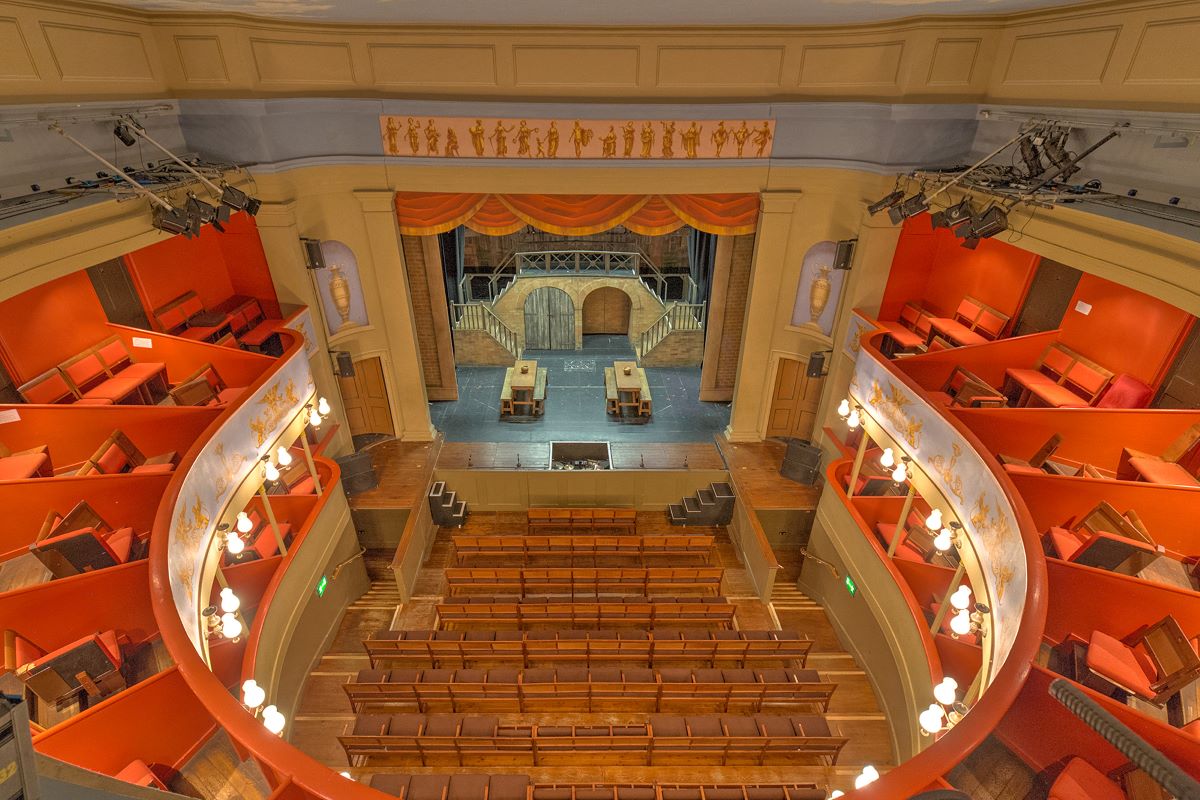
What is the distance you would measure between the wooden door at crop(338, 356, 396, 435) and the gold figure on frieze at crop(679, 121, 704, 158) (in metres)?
6.48

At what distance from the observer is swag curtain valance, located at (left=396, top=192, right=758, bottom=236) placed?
29.5ft

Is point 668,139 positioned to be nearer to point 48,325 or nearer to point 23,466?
point 48,325

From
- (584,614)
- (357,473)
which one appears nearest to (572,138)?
(357,473)

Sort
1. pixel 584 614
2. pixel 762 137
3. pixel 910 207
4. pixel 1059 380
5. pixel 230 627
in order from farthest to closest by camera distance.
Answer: pixel 762 137, pixel 584 614, pixel 1059 380, pixel 910 207, pixel 230 627

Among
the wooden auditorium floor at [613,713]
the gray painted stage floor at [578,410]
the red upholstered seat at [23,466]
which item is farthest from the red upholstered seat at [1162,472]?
the red upholstered seat at [23,466]

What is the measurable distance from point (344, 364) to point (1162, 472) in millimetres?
11073

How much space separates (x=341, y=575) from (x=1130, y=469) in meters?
10.5

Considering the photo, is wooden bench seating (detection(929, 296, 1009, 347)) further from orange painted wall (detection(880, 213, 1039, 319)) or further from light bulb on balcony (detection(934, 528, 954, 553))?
light bulb on balcony (detection(934, 528, 954, 553))

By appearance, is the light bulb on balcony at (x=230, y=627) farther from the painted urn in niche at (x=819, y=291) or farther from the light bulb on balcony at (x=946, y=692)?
the painted urn in niche at (x=819, y=291)

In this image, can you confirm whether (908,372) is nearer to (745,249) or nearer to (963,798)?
(745,249)

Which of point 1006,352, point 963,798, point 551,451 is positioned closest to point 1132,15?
point 1006,352

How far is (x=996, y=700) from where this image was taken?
3.62 metres

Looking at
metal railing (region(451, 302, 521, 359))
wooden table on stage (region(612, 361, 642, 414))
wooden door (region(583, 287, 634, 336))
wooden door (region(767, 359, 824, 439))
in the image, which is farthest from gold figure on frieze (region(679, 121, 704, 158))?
wooden door (region(583, 287, 634, 336))

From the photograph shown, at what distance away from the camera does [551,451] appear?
1097 cm
